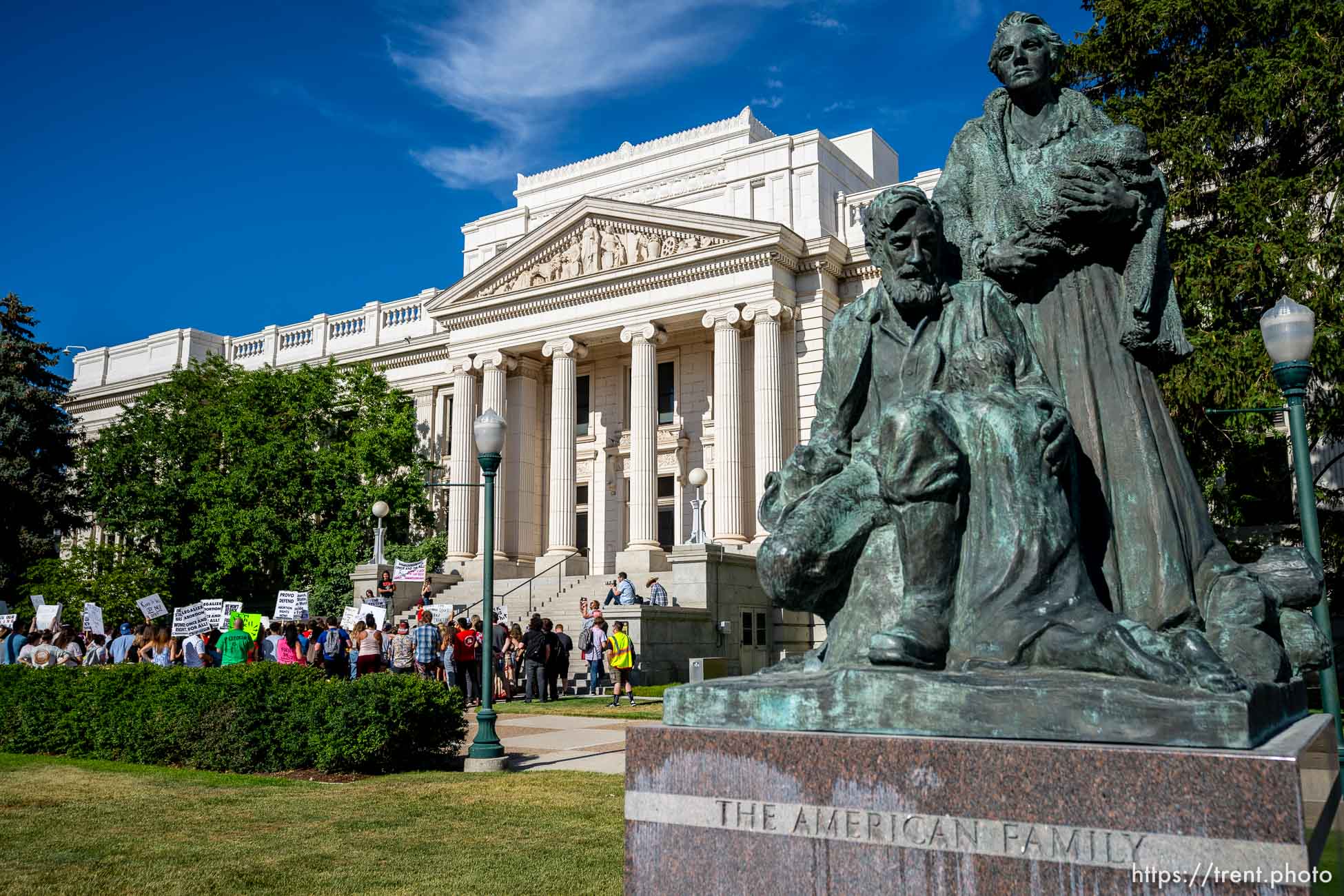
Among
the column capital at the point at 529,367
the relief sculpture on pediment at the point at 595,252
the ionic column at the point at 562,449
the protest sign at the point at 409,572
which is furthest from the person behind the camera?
the column capital at the point at 529,367

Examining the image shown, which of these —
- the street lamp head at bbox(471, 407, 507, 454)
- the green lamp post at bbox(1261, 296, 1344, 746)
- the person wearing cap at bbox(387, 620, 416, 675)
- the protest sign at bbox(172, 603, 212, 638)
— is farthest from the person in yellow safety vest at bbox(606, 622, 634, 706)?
the green lamp post at bbox(1261, 296, 1344, 746)

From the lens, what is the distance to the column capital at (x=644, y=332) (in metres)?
39.2

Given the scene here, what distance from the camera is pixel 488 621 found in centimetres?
1346

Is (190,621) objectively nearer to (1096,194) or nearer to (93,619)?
(93,619)

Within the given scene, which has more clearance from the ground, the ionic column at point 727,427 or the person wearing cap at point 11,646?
the ionic column at point 727,427

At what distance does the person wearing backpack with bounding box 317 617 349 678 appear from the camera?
66.9 feet

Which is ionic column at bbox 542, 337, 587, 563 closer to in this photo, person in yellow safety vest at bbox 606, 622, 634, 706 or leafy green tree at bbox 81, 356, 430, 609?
leafy green tree at bbox 81, 356, 430, 609

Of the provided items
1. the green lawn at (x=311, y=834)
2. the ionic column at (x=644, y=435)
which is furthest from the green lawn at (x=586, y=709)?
the ionic column at (x=644, y=435)

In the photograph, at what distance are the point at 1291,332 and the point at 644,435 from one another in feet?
94.9

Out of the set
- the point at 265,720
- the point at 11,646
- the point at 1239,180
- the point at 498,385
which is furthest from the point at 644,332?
the point at 265,720

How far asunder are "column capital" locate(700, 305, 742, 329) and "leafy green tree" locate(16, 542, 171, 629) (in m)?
23.3

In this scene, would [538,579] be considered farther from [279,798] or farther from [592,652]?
[279,798]

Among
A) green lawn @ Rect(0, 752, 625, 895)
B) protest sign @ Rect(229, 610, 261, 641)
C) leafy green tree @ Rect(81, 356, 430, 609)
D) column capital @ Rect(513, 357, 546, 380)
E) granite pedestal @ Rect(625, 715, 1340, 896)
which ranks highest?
column capital @ Rect(513, 357, 546, 380)

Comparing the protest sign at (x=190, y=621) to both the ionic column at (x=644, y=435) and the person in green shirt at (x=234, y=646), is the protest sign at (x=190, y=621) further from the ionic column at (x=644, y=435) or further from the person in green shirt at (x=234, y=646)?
the ionic column at (x=644, y=435)
